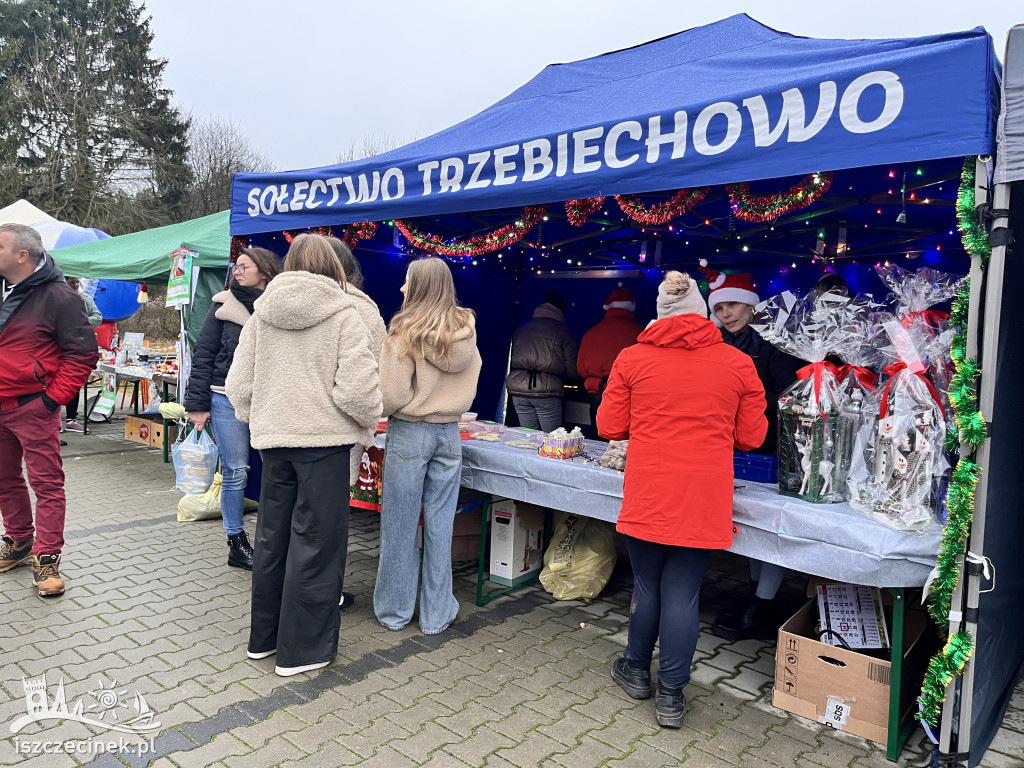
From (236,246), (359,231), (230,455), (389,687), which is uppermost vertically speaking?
(359,231)

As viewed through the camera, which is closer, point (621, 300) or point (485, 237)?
point (485, 237)

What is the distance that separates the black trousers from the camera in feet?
9.59

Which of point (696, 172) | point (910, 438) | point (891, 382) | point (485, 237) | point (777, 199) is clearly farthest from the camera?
point (485, 237)

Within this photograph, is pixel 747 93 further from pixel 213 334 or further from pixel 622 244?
pixel 622 244

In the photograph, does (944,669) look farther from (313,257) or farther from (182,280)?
(182,280)

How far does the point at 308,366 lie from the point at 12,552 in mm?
2559

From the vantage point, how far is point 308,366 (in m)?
2.89

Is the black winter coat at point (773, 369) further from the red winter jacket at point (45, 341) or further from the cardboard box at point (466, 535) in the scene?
the red winter jacket at point (45, 341)

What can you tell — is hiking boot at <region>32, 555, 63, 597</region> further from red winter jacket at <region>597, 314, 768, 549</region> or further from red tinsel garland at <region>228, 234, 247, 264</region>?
red winter jacket at <region>597, 314, 768, 549</region>

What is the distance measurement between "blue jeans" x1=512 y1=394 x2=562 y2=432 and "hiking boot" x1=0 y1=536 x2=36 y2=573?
3.68 metres

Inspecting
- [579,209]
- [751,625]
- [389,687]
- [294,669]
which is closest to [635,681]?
[751,625]

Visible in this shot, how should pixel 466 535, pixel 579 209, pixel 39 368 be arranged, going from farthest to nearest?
pixel 466 535
pixel 579 209
pixel 39 368

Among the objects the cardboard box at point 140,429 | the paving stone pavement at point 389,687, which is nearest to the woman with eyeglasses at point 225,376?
the paving stone pavement at point 389,687

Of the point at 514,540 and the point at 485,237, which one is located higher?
the point at 485,237
